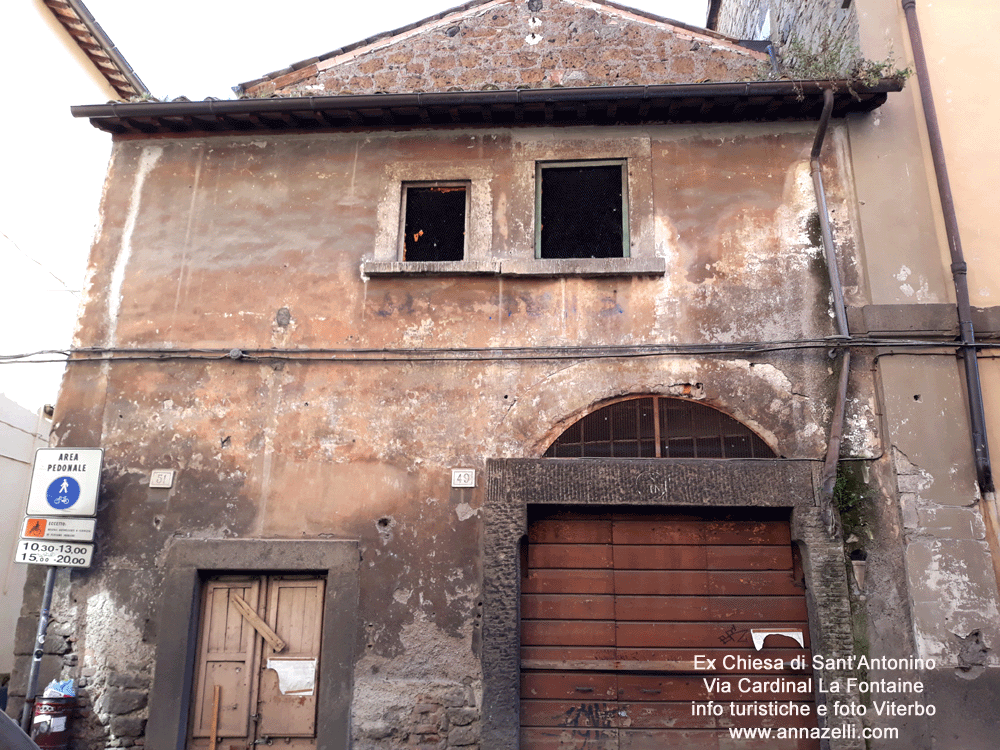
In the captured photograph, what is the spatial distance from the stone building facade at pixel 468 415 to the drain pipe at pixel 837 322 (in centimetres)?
5

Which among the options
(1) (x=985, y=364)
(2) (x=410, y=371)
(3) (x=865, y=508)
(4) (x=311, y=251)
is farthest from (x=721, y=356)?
(4) (x=311, y=251)

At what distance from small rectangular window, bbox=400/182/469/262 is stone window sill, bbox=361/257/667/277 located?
0.28 meters

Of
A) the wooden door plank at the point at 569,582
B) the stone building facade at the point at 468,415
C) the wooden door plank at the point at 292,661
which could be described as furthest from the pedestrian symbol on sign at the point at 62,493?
the wooden door plank at the point at 569,582

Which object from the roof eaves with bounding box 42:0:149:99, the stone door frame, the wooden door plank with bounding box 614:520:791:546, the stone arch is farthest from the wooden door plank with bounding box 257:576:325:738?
the roof eaves with bounding box 42:0:149:99

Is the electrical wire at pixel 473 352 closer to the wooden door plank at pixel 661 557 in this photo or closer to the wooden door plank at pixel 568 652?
the wooden door plank at pixel 661 557

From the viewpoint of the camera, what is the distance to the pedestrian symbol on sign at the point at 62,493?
243 inches

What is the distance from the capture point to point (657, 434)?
20.6 feet

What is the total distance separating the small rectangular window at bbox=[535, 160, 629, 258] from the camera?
6832 mm

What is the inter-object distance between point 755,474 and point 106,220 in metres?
6.20

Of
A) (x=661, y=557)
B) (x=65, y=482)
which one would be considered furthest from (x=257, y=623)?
(x=661, y=557)

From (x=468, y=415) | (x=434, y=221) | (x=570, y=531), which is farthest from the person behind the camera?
(x=434, y=221)

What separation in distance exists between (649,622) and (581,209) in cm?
360

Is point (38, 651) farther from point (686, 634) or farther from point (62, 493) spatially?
point (686, 634)

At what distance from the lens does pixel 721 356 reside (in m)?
6.34
